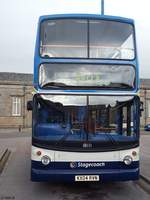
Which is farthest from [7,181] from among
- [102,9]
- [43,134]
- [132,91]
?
[102,9]

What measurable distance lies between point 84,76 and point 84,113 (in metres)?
0.88

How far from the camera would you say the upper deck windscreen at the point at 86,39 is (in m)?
11.0

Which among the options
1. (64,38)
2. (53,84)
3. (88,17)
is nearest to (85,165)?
(53,84)

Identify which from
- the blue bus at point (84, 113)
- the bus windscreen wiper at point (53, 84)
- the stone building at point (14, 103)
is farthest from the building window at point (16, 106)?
the bus windscreen wiper at point (53, 84)

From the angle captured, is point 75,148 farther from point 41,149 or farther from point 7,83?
point 7,83

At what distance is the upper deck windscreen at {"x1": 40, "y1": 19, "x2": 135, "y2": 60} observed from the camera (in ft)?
36.1

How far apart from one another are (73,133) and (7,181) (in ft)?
11.9

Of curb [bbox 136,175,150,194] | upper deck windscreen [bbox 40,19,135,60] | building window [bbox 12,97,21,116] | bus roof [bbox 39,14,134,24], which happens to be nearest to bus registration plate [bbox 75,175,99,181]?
curb [bbox 136,175,150,194]

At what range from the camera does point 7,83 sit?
217 feet

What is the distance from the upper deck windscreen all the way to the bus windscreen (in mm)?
287

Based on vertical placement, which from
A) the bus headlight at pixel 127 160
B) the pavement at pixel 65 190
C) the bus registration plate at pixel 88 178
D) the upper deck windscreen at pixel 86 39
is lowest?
the pavement at pixel 65 190

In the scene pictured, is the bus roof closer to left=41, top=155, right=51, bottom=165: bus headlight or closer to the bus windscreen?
the bus windscreen

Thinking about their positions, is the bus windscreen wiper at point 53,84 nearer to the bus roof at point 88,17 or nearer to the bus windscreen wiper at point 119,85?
the bus windscreen wiper at point 119,85

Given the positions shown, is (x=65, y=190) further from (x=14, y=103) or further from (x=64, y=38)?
(x=14, y=103)
